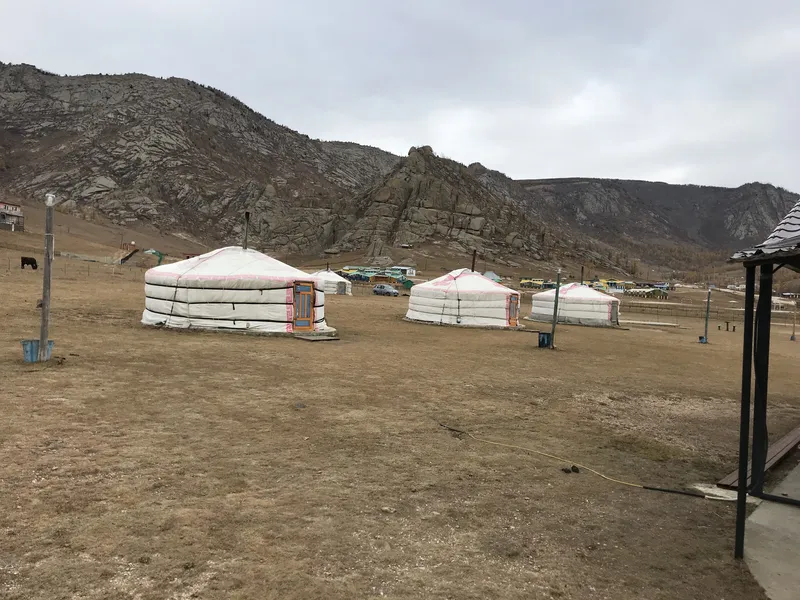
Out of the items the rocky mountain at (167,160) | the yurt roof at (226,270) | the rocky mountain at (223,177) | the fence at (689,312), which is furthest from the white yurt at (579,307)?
the rocky mountain at (167,160)

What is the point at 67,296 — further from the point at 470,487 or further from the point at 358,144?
the point at 358,144

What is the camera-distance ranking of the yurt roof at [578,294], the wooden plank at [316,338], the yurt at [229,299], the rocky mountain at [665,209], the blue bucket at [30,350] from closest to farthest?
the blue bucket at [30,350] → the wooden plank at [316,338] → the yurt at [229,299] → the yurt roof at [578,294] → the rocky mountain at [665,209]

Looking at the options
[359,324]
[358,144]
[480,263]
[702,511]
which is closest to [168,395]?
[702,511]

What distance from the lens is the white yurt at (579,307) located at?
27125mm

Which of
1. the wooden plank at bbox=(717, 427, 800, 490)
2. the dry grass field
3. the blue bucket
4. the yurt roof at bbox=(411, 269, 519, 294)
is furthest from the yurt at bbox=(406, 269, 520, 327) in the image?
the blue bucket

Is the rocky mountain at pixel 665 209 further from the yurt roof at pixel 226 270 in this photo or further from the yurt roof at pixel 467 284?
the yurt roof at pixel 226 270

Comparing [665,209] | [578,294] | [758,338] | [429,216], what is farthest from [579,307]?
[665,209]

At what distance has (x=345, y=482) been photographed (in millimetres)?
4375

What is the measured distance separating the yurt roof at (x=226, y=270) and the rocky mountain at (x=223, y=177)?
54.5m

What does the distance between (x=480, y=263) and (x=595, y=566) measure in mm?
65278

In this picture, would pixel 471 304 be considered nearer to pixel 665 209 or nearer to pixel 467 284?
pixel 467 284

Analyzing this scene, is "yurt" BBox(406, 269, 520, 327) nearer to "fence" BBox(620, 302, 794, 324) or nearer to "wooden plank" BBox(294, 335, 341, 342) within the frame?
"wooden plank" BBox(294, 335, 341, 342)

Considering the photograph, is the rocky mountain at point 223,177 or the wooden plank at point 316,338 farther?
the rocky mountain at point 223,177

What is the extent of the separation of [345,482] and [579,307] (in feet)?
82.5
